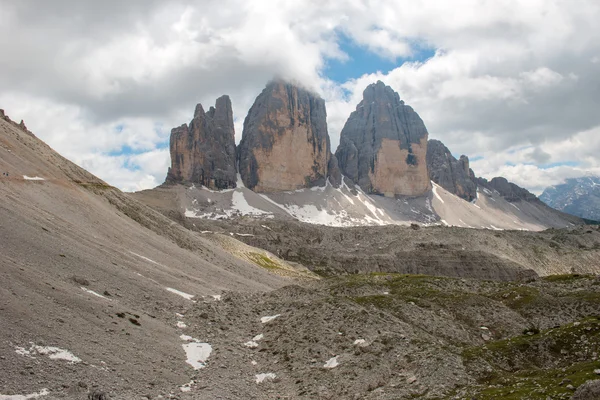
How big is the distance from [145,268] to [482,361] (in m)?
33.9

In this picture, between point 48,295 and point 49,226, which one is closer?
point 48,295

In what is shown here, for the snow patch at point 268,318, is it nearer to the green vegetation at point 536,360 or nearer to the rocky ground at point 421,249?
the green vegetation at point 536,360

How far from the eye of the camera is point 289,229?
506 ft

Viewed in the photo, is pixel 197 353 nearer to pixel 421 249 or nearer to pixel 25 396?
pixel 25 396

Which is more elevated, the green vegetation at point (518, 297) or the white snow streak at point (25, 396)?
the green vegetation at point (518, 297)

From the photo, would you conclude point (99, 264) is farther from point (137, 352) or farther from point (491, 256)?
point (491, 256)

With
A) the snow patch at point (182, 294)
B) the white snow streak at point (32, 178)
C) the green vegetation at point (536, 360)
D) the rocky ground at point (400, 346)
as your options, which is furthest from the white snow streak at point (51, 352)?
the white snow streak at point (32, 178)

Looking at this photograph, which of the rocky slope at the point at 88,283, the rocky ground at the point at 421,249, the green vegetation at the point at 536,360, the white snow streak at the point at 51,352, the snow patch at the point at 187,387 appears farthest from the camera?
the rocky ground at the point at 421,249

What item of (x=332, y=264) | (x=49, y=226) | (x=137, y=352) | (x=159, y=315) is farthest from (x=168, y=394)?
(x=332, y=264)

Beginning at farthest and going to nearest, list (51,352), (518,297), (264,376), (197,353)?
(518,297) < (197,353) < (264,376) < (51,352)

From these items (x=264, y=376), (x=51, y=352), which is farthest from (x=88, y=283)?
(x=264, y=376)

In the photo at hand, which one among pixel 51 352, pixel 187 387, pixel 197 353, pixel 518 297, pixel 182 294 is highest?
pixel 518 297

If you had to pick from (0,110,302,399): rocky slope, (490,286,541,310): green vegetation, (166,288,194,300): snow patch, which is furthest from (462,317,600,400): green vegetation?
(166,288,194,300): snow patch

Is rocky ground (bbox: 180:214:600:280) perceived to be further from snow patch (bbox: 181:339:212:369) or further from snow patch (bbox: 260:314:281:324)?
snow patch (bbox: 181:339:212:369)
